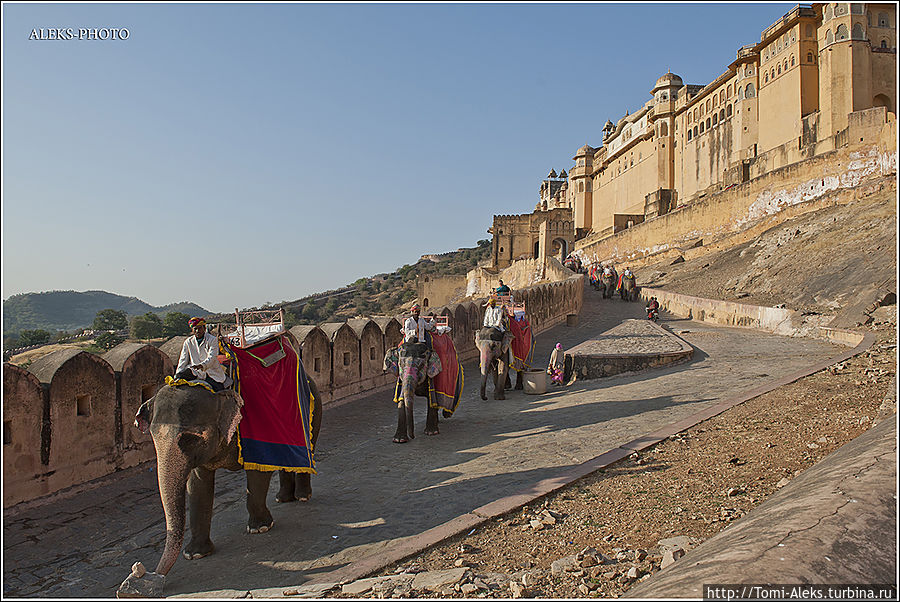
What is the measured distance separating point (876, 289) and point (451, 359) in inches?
453

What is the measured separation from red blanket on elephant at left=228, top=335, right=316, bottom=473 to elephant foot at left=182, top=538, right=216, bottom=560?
653mm

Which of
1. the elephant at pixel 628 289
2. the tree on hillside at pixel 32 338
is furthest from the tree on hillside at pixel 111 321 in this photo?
the elephant at pixel 628 289

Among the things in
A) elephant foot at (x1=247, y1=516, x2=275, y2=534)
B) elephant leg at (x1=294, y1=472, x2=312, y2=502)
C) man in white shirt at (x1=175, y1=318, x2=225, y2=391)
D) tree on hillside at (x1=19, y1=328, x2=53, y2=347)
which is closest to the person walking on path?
elephant leg at (x1=294, y1=472, x2=312, y2=502)

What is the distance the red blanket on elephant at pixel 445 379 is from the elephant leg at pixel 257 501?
3.52m

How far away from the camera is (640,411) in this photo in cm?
856

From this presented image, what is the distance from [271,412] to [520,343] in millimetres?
6780

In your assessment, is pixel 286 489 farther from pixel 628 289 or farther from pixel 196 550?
pixel 628 289

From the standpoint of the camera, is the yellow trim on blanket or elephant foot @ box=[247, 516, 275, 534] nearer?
the yellow trim on blanket

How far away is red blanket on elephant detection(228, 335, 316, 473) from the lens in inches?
201

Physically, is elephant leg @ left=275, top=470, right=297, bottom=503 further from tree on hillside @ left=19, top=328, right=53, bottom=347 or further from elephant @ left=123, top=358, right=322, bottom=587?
tree on hillside @ left=19, top=328, right=53, bottom=347

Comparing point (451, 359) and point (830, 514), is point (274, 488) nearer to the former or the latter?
point (451, 359)

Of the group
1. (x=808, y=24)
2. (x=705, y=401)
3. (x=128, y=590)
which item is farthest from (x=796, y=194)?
(x=128, y=590)

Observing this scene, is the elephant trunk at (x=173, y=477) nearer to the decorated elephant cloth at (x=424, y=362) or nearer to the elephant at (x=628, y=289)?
the decorated elephant cloth at (x=424, y=362)

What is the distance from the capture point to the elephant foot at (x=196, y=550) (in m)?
4.62
